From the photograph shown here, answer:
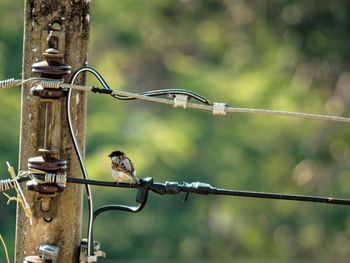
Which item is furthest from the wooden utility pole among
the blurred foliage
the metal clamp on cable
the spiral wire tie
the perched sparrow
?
the blurred foliage

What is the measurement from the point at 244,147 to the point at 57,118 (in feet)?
37.0

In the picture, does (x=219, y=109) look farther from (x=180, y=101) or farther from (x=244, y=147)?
(x=244, y=147)

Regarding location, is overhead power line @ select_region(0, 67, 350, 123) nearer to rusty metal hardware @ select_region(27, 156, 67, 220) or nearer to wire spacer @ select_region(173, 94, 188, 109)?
wire spacer @ select_region(173, 94, 188, 109)

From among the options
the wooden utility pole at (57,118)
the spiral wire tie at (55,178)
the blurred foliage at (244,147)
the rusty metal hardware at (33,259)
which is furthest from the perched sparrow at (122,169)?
the blurred foliage at (244,147)

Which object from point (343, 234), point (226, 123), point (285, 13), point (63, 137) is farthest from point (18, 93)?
point (63, 137)

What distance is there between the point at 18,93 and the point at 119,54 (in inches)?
163

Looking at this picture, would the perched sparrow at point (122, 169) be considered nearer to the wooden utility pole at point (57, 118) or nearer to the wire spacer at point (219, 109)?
the wooden utility pole at point (57, 118)

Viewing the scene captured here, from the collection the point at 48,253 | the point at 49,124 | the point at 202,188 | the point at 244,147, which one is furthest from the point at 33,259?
the point at 244,147

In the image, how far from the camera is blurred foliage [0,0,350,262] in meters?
13.3

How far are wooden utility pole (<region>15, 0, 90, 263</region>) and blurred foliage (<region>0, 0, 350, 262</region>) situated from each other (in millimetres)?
9621

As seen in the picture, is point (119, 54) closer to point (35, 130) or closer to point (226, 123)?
point (226, 123)

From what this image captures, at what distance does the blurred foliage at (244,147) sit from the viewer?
43.5 feet

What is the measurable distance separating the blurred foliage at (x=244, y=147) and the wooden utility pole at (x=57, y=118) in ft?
31.6

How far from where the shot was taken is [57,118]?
2674 mm
